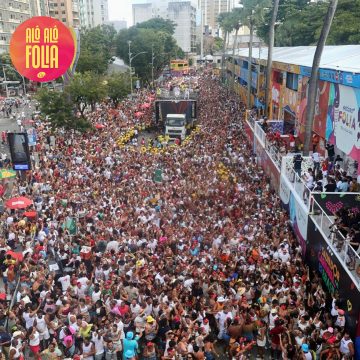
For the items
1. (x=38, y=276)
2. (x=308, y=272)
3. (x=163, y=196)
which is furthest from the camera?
(x=163, y=196)

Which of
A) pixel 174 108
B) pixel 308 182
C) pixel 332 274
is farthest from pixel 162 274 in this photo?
pixel 174 108

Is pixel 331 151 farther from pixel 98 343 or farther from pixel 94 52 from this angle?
pixel 94 52

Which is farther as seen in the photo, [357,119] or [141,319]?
[357,119]

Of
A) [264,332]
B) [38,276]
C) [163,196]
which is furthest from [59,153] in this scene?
[264,332]

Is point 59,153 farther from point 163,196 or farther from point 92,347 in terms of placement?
point 92,347

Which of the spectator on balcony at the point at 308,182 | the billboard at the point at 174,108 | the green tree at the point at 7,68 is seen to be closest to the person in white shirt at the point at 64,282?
the spectator on balcony at the point at 308,182
